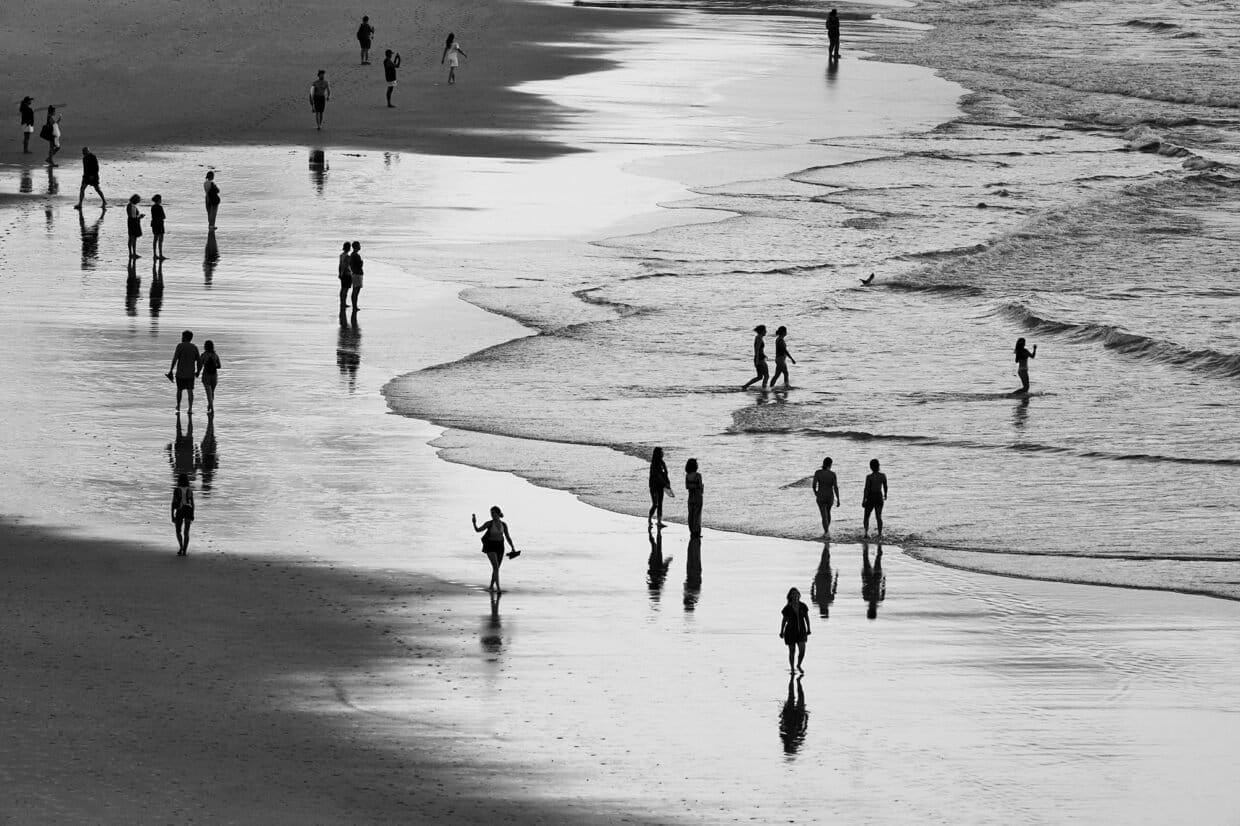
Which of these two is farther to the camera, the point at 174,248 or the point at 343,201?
the point at 343,201

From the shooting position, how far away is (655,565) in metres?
19.9

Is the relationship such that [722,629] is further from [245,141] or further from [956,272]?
[245,141]

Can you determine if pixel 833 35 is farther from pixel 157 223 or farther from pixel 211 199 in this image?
pixel 157 223

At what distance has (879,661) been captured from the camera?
55.2 ft

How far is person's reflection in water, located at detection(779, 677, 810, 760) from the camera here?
49.2ft

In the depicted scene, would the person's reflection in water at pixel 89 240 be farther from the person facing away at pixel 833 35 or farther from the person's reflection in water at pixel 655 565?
the person facing away at pixel 833 35

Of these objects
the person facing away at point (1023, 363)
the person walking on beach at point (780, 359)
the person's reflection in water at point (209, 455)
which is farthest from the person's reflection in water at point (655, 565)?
the person facing away at point (1023, 363)

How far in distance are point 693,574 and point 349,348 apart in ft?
36.5

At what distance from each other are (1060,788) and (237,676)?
22.7 ft

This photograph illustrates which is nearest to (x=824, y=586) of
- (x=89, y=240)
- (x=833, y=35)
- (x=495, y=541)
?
(x=495, y=541)

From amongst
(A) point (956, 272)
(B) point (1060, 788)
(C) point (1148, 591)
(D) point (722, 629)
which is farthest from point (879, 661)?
(A) point (956, 272)

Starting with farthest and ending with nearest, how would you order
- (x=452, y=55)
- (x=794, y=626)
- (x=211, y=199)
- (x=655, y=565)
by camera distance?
(x=452, y=55) < (x=211, y=199) < (x=655, y=565) < (x=794, y=626)

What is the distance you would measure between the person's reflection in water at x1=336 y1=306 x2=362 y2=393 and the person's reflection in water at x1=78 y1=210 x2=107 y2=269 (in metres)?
6.05

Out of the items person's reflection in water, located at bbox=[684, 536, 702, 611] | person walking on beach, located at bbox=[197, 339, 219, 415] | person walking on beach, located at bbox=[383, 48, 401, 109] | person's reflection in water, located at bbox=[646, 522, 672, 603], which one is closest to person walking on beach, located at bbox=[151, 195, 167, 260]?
person walking on beach, located at bbox=[197, 339, 219, 415]
